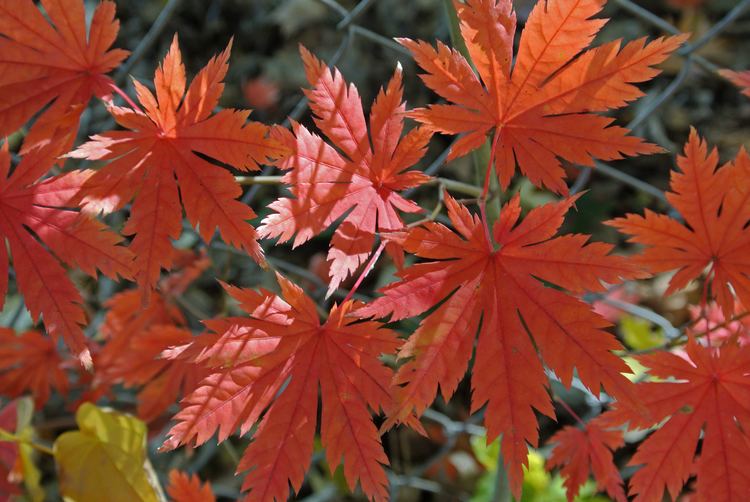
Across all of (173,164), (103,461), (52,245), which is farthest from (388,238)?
(103,461)

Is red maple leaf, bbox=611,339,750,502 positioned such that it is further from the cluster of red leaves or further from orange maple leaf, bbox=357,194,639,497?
orange maple leaf, bbox=357,194,639,497

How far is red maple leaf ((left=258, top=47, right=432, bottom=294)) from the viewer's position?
589 mm

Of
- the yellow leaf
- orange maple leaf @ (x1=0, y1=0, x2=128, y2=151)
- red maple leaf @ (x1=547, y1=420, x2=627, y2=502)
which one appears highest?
orange maple leaf @ (x1=0, y1=0, x2=128, y2=151)

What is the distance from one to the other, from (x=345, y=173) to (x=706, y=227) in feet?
1.14

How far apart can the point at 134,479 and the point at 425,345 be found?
44cm

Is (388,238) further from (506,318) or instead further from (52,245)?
(52,245)

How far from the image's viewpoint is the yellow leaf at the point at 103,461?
782mm

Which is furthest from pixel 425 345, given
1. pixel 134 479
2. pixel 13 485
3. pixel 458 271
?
pixel 13 485

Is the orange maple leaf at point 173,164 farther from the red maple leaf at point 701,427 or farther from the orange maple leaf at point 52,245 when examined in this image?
the red maple leaf at point 701,427

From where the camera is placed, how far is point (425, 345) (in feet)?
1.73

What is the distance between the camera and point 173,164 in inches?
24.1

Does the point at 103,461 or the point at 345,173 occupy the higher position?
the point at 345,173

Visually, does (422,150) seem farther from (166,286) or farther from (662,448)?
(166,286)

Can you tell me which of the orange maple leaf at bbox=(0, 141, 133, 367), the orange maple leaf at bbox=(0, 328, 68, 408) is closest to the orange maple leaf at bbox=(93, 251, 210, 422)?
the orange maple leaf at bbox=(0, 328, 68, 408)
